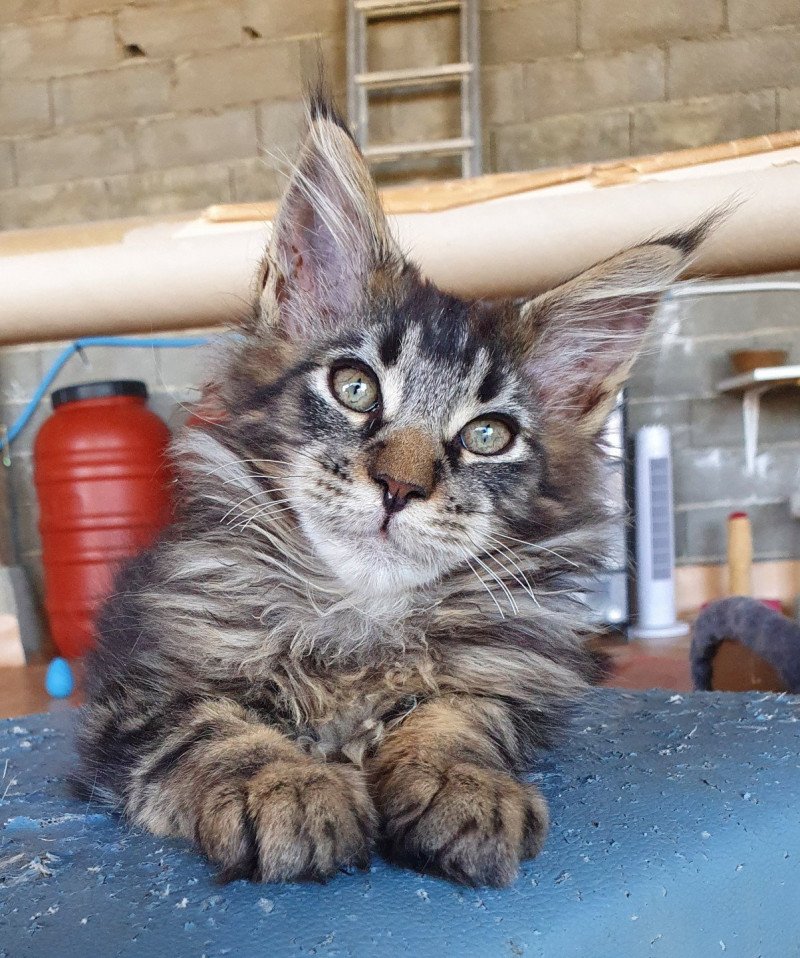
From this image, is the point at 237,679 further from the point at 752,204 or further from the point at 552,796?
the point at 752,204

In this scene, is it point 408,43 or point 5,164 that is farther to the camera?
point 5,164

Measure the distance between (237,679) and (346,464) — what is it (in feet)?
0.89

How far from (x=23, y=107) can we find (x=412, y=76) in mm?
1876

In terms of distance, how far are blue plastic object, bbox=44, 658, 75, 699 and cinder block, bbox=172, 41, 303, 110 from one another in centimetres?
258

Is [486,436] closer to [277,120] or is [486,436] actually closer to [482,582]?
[482,582]

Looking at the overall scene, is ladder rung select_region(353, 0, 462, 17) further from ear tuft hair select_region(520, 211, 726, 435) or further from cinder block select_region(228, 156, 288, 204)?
ear tuft hair select_region(520, 211, 726, 435)

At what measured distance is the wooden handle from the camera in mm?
3271

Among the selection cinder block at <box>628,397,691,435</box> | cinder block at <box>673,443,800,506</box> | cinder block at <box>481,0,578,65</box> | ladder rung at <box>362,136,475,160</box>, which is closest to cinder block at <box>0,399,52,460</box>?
ladder rung at <box>362,136,475,160</box>

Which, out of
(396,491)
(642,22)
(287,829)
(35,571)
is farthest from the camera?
(35,571)

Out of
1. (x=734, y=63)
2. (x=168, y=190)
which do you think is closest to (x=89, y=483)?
(x=168, y=190)

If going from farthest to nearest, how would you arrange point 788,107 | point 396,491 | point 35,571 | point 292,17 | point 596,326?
point 35,571 → point 292,17 → point 788,107 → point 596,326 → point 396,491

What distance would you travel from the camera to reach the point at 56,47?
12.8 feet

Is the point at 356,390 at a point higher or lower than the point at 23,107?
lower

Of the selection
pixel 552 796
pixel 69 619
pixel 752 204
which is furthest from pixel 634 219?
pixel 69 619
